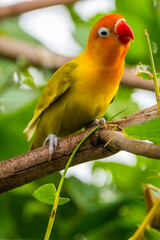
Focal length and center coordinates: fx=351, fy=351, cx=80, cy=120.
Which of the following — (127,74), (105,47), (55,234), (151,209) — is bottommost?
(55,234)

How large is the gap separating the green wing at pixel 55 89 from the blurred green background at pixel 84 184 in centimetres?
7

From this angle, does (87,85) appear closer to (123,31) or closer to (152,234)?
(123,31)

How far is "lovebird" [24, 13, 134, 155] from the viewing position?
1177 mm

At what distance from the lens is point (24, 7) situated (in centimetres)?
177

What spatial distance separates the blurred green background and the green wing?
7cm

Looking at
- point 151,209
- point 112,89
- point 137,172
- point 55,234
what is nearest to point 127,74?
point 112,89

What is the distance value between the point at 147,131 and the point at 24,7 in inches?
52.8

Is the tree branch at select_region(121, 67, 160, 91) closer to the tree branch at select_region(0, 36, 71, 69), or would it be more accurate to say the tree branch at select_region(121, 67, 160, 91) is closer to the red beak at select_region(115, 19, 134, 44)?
the tree branch at select_region(0, 36, 71, 69)

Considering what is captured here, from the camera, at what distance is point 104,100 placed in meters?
1.30

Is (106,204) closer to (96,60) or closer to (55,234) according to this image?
(55,234)

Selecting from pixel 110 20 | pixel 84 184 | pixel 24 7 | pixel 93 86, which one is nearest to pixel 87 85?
pixel 93 86

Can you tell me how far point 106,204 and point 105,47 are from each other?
0.55 metres

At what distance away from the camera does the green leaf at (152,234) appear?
22.0 inches

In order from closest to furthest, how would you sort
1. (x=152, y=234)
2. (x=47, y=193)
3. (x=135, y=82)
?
(x=152, y=234) → (x=47, y=193) → (x=135, y=82)
